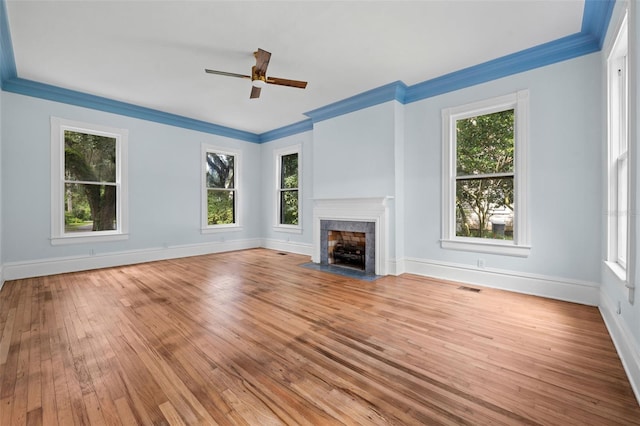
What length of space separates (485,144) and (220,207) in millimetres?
5528

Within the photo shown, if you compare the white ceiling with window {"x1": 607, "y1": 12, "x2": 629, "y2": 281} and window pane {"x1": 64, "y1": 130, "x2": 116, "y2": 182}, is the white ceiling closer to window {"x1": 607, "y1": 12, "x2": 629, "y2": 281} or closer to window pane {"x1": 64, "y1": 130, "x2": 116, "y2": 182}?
window {"x1": 607, "y1": 12, "x2": 629, "y2": 281}

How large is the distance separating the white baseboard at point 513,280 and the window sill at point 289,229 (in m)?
2.73

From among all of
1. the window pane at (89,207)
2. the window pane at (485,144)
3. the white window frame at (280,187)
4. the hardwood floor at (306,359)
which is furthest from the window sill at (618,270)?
the window pane at (89,207)

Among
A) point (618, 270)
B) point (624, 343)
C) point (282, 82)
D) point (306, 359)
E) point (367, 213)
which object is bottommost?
point (306, 359)

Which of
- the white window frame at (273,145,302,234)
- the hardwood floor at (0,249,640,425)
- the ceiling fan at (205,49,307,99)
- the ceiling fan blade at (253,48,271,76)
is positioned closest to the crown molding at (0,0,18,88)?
the ceiling fan at (205,49,307,99)

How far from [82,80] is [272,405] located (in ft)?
16.8

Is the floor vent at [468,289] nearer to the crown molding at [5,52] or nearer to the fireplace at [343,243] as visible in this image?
the fireplace at [343,243]

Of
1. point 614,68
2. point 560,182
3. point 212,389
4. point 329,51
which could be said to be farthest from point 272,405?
point 614,68

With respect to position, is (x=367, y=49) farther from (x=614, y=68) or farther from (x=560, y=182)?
(x=560, y=182)

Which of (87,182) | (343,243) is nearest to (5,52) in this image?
(87,182)

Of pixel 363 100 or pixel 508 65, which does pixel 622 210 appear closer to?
pixel 508 65

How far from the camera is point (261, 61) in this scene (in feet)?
10.4

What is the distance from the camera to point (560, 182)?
3.28 meters

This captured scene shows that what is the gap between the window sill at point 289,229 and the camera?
6553 millimetres
